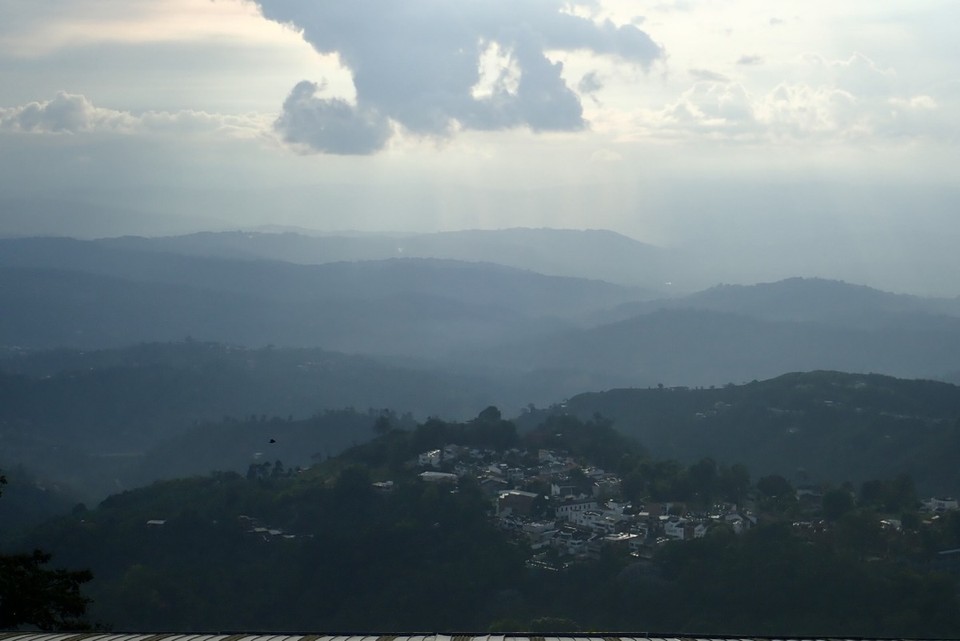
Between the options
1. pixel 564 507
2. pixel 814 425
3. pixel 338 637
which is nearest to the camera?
pixel 338 637

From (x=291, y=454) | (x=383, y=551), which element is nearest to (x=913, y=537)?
(x=383, y=551)

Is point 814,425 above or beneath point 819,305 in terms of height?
beneath

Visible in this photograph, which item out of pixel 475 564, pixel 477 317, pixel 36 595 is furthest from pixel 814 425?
pixel 477 317

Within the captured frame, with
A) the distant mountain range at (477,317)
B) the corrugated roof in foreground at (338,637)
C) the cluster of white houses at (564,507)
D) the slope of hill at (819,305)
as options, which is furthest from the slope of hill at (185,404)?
the slope of hill at (819,305)

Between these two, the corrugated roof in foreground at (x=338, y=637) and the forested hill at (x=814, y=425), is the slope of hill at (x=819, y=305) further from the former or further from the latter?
the corrugated roof in foreground at (x=338, y=637)

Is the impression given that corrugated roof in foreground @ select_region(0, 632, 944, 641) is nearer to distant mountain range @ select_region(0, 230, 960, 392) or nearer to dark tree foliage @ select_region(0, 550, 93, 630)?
dark tree foliage @ select_region(0, 550, 93, 630)

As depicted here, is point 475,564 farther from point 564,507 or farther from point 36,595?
point 36,595
